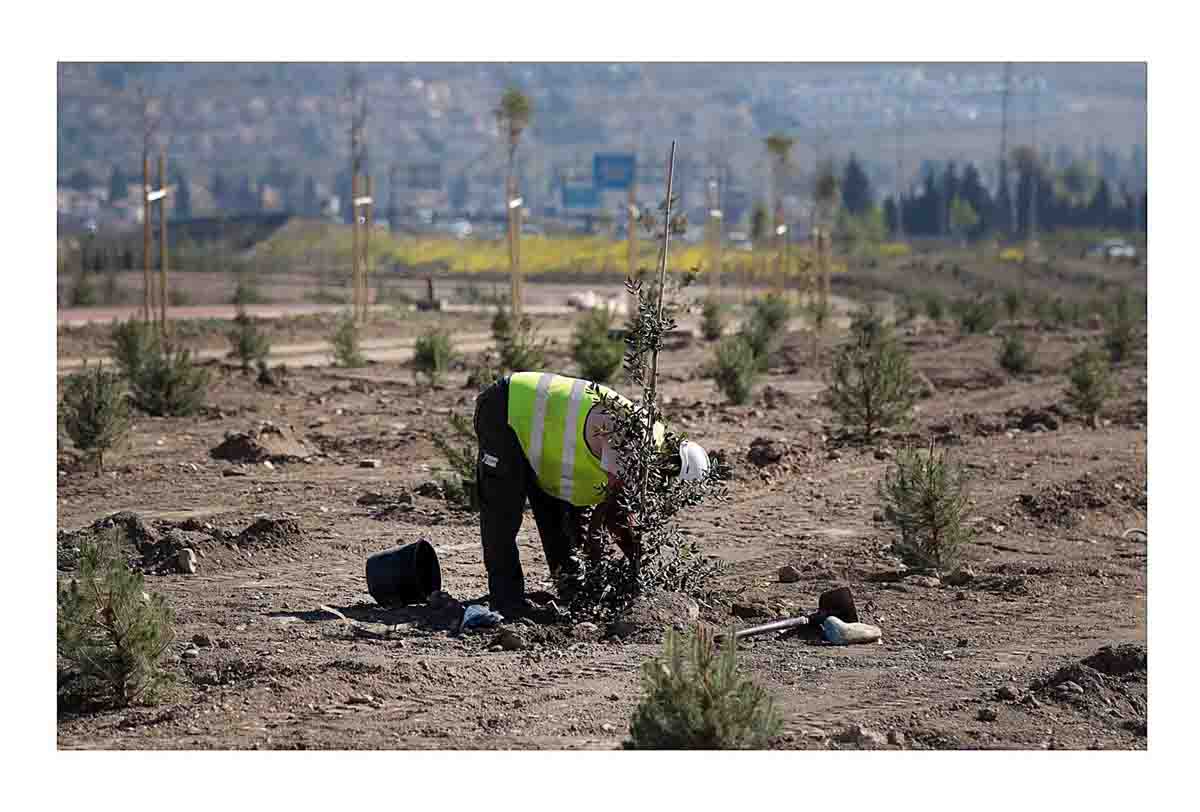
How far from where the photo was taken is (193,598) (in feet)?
34.2

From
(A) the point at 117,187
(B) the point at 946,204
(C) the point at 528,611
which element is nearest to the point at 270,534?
(C) the point at 528,611

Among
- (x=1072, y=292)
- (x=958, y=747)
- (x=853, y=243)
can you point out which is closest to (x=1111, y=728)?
(x=958, y=747)

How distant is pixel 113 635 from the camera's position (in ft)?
26.8

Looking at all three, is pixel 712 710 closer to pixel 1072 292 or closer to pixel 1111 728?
pixel 1111 728

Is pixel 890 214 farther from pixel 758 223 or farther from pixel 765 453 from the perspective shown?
pixel 765 453

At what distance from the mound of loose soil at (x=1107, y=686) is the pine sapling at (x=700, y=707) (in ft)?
5.85

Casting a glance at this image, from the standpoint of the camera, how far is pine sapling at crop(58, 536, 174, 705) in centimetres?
819

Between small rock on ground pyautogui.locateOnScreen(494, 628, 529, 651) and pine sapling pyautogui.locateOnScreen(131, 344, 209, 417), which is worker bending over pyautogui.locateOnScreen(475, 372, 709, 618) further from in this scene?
pine sapling pyautogui.locateOnScreen(131, 344, 209, 417)

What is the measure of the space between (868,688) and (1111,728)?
3.71 ft

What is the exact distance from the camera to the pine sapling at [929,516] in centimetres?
1141

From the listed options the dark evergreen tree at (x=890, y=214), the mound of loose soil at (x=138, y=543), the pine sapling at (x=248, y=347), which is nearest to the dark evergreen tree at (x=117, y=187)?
the dark evergreen tree at (x=890, y=214)

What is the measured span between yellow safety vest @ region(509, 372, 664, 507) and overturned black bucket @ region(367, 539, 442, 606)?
0.97 m

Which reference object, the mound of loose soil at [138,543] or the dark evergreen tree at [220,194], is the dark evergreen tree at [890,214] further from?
the mound of loose soil at [138,543]

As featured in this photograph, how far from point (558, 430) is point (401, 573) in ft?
4.45
